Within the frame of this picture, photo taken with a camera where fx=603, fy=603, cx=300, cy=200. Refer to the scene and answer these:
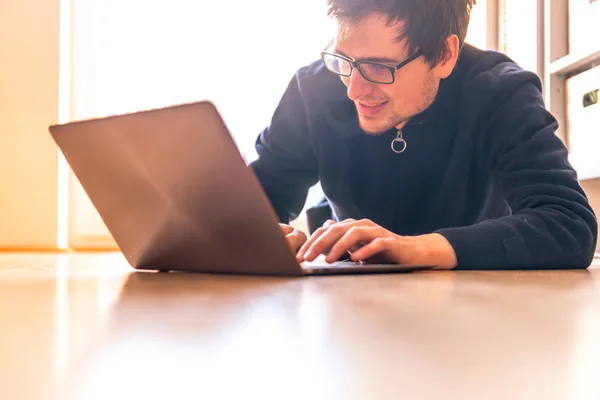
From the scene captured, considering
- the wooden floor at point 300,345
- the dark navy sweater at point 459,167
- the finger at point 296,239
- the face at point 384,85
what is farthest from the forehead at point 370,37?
the wooden floor at point 300,345

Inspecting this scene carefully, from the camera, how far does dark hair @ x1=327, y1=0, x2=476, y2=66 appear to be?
1089 millimetres

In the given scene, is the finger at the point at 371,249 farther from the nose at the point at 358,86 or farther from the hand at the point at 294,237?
the nose at the point at 358,86

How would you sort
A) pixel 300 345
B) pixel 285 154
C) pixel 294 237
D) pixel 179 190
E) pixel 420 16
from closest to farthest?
1. pixel 300 345
2. pixel 179 190
3. pixel 294 237
4. pixel 420 16
5. pixel 285 154

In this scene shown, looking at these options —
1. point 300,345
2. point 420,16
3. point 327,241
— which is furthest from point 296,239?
point 300,345

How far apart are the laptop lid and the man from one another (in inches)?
8.5

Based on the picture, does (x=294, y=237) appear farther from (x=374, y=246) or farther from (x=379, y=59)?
(x=379, y=59)

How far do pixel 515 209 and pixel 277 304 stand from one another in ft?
2.28

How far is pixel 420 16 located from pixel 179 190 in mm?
654

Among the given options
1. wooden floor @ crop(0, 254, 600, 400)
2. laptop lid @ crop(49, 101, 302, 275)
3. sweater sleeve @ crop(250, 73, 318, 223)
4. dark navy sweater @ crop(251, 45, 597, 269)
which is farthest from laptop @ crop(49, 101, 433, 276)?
sweater sleeve @ crop(250, 73, 318, 223)

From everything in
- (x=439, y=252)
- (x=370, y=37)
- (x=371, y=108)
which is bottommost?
(x=439, y=252)

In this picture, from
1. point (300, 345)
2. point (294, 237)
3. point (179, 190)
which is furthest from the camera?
point (294, 237)

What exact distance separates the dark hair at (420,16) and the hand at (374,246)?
423 millimetres

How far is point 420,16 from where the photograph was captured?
1.10m

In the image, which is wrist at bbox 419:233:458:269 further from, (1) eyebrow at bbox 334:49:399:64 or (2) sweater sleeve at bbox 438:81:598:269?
(1) eyebrow at bbox 334:49:399:64
